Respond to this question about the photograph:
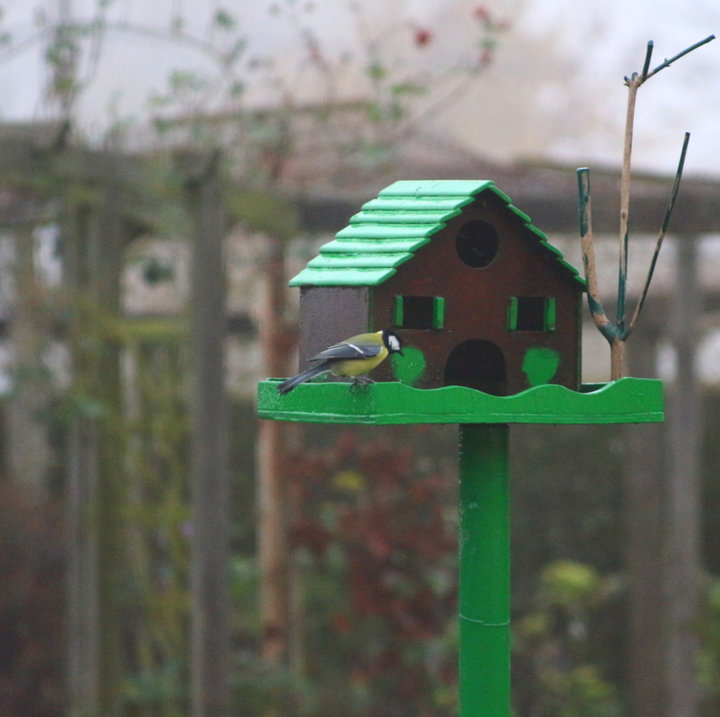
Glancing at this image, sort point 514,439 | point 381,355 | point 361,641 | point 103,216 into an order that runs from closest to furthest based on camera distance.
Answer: point 381,355, point 103,216, point 361,641, point 514,439

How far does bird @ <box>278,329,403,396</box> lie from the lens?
1.75 m

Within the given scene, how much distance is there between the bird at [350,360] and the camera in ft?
5.74

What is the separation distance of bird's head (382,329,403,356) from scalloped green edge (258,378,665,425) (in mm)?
88

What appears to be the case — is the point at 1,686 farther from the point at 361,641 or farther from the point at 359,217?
the point at 359,217

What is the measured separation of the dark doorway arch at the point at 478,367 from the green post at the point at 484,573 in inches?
4.1

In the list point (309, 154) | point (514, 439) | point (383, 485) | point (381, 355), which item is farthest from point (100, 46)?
point (514, 439)

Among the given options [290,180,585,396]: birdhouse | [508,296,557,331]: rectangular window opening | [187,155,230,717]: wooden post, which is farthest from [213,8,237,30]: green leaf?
[508,296,557,331]: rectangular window opening

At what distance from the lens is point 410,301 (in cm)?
195

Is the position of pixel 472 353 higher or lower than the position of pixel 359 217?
lower

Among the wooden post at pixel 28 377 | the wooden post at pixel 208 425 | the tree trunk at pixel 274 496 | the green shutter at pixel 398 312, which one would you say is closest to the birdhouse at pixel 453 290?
the green shutter at pixel 398 312

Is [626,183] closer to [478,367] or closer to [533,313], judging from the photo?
[533,313]

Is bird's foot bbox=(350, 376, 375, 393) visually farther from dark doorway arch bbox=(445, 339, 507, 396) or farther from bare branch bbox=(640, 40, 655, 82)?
bare branch bbox=(640, 40, 655, 82)

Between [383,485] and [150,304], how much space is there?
1342mm

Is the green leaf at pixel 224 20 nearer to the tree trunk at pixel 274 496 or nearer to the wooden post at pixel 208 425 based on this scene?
the wooden post at pixel 208 425
